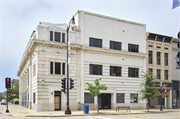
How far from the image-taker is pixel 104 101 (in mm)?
32969

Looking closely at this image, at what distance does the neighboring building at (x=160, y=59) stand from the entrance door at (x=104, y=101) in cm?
877

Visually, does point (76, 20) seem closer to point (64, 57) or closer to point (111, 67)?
point (64, 57)

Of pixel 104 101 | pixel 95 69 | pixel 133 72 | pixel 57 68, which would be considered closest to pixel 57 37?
pixel 57 68

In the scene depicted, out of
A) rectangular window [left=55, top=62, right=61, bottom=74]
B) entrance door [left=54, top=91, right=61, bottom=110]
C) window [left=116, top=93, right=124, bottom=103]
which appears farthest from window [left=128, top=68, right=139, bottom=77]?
entrance door [left=54, top=91, right=61, bottom=110]

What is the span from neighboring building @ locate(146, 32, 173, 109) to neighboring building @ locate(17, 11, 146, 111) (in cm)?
178

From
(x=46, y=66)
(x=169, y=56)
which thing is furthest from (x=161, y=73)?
(x=46, y=66)

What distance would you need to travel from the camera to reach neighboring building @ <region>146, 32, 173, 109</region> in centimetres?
3753

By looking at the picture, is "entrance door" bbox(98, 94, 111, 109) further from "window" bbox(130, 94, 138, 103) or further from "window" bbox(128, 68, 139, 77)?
"window" bbox(128, 68, 139, 77)

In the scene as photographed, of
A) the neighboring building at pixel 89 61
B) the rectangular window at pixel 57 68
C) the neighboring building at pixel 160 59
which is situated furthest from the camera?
the neighboring building at pixel 160 59

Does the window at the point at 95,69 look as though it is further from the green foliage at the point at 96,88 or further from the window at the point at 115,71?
the green foliage at the point at 96,88

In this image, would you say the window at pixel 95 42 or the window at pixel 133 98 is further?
the window at pixel 133 98

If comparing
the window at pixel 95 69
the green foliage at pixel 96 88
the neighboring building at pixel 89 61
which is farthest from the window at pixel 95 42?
the green foliage at pixel 96 88

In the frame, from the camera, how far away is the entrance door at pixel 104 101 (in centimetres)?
3250

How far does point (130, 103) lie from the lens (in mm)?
34188
